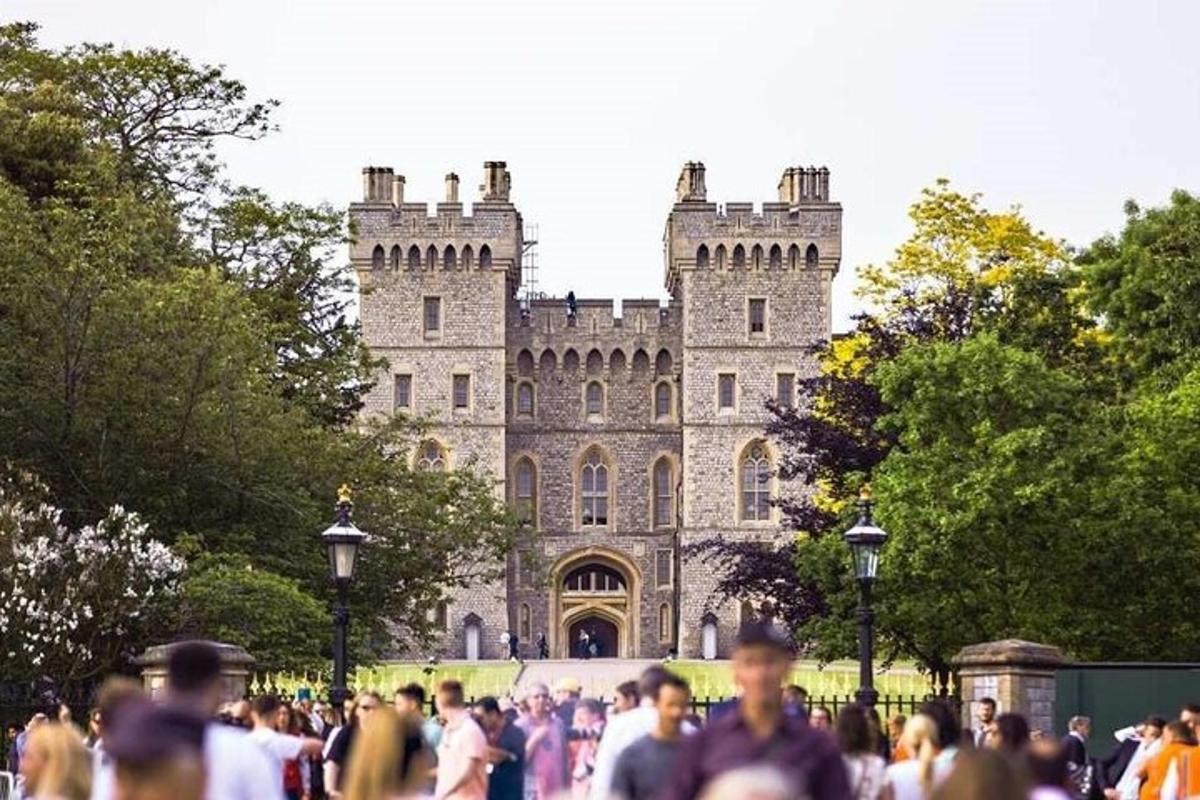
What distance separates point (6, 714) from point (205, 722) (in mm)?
21887

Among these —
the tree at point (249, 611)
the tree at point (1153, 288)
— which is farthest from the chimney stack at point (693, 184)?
the tree at point (249, 611)

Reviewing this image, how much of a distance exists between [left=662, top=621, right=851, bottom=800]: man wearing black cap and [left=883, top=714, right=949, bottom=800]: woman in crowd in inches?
97.2

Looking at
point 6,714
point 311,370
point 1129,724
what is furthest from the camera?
point 311,370

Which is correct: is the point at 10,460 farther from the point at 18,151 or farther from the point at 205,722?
the point at 205,722

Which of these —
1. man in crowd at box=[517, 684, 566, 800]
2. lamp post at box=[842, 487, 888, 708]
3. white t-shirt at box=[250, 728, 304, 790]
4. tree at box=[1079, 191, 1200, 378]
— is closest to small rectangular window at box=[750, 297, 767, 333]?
tree at box=[1079, 191, 1200, 378]

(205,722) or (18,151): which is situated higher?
(18,151)

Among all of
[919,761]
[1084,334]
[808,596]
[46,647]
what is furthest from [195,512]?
[919,761]

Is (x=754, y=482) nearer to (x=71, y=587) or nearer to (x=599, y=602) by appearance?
(x=599, y=602)

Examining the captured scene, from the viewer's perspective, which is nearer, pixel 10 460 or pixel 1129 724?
pixel 1129 724

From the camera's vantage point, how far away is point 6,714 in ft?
95.7

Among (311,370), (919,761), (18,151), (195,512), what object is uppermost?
(18,151)

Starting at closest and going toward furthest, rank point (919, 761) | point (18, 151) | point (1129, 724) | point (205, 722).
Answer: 1. point (205, 722)
2. point (919, 761)
3. point (1129, 724)
4. point (18, 151)

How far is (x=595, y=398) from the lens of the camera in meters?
88.6

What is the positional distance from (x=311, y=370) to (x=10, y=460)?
36.1 feet
